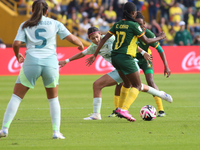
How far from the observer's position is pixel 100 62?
63.3 feet

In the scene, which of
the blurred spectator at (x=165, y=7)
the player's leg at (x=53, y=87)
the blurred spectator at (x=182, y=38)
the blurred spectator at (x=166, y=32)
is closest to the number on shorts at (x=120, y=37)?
the player's leg at (x=53, y=87)

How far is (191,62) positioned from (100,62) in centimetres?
506

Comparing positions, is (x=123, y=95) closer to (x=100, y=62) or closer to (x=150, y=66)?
(x=150, y=66)

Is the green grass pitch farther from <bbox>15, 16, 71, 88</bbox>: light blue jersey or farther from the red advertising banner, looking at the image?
the red advertising banner

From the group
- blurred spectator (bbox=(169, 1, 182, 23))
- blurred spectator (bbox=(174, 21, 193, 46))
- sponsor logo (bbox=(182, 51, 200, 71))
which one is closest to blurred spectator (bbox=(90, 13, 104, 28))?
blurred spectator (bbox=(169, 1, 182, 23))

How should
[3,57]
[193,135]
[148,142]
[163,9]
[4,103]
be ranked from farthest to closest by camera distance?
1. [163,9]
2. [3,57]
3. [4,103]
4. [193,135]
5. [148,142]

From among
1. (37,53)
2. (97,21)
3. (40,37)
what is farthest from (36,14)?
(97,21)

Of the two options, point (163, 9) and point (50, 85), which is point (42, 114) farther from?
point (163, 9)

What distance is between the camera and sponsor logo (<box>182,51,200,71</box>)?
774 inches

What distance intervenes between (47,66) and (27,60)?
0.32m

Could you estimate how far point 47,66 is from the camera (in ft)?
17.2

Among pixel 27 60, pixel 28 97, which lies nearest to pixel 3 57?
pixel 28 97

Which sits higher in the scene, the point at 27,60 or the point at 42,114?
the point at 27,60

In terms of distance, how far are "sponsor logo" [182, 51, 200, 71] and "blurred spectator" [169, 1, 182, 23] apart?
6762mm
